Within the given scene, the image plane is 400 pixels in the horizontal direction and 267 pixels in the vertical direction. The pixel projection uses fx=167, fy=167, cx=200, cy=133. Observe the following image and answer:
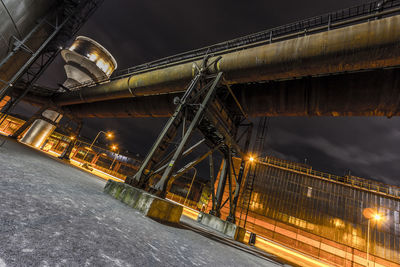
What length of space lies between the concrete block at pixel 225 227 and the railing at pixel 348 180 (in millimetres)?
18814

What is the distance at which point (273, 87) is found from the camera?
20.4 ft

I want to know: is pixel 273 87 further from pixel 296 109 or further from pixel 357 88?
pixel 357 88

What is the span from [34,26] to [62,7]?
234cm

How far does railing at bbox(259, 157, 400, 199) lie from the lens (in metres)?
20.2

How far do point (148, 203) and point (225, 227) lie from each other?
4668 millimetres

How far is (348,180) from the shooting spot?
2153cm

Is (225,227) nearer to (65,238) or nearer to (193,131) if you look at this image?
(193,131)

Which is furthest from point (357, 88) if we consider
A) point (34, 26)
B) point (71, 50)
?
point (71, 50)

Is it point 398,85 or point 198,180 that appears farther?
point 198,180

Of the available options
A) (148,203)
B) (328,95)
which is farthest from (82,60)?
(328,95)

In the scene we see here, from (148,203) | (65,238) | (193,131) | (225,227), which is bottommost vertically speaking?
(225,227)

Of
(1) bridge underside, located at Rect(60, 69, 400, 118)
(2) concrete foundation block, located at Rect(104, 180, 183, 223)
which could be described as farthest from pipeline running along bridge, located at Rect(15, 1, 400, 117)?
(2) concrete foundation block, located at Rect(104, 180, 183, 223)

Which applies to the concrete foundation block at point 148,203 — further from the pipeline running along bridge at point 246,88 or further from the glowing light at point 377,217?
the glowing light at point 377,217

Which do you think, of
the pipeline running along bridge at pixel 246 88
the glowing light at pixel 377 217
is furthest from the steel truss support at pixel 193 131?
the glowing light at pixel 377 217
